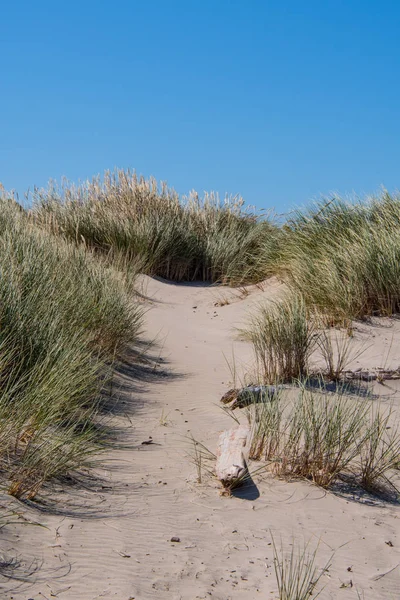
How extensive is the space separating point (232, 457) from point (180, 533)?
0.77 meters

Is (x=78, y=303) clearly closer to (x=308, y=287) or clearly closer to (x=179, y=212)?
(x=308, y=287)

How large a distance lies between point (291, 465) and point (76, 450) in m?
1.38

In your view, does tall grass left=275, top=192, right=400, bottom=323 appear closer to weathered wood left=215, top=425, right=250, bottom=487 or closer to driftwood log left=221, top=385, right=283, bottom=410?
driftwood log left=221, top=385, right=283, bottom=410

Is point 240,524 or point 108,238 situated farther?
point 108,238

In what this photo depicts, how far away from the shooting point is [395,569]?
12.0ft

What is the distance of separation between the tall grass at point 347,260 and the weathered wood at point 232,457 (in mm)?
4172

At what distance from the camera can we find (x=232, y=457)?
4.36m

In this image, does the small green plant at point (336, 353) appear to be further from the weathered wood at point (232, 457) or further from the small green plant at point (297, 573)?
the small green plant at point (297, 573)

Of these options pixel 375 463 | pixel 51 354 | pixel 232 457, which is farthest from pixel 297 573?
pixel 51 354

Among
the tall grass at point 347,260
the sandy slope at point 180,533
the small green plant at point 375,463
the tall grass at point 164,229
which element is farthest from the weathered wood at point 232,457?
the tall grass at point 164,229

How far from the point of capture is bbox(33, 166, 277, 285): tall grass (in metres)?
13.1

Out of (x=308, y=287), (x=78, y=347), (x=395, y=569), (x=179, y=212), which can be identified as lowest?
(x=395, y=569)

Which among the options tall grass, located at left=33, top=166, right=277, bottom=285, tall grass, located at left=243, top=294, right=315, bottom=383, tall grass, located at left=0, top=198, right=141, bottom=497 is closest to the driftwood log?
tall grass, located at left=243, top=294, right=315, bottom=383

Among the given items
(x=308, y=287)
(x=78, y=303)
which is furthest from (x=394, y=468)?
(x=308, y=287)
